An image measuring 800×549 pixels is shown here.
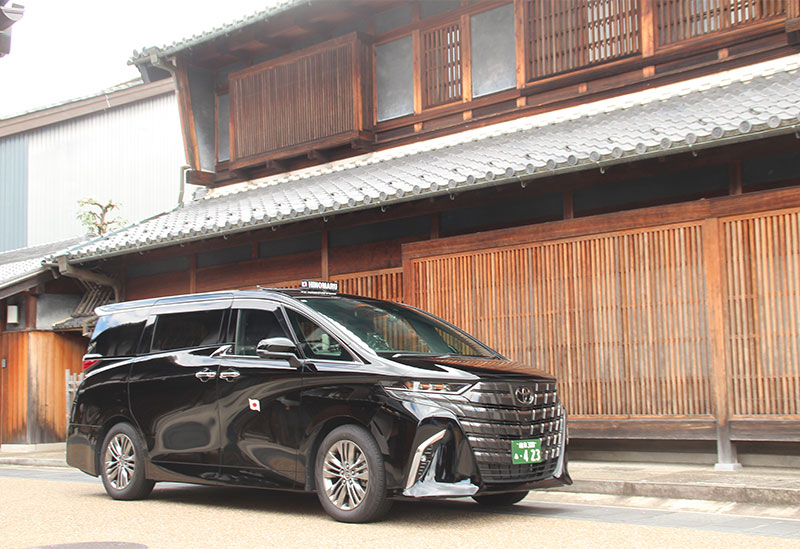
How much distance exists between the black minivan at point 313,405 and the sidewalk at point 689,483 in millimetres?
803

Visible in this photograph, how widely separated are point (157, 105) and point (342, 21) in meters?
11.3

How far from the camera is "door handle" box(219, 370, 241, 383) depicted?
25.0 feet

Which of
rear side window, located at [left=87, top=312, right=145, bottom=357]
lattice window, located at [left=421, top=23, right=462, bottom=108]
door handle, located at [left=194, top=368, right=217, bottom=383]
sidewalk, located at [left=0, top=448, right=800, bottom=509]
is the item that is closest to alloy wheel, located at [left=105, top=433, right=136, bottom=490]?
rear side window, located at [left=87, top=312, right=145, bottom=357]

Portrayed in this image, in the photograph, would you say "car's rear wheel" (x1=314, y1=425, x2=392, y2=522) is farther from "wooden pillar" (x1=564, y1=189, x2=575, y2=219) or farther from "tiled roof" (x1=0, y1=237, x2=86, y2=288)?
"tiled roof" (x1=0, y1=237, x2=86, y2=288)

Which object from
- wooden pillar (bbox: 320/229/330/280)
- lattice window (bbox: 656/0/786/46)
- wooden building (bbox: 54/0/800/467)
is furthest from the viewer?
wooden pillar (bbox: 320/229/330/280)

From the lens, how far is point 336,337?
709cm

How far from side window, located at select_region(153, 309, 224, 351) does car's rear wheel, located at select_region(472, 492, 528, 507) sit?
2815 millimetres

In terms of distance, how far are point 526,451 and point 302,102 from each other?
9892 millimetres

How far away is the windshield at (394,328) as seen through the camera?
7229 millimetres

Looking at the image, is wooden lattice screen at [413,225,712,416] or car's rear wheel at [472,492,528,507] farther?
wooden lattice screen at [413,225,712,416]

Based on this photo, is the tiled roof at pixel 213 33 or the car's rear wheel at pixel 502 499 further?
the tiled roof at pixel 213 33

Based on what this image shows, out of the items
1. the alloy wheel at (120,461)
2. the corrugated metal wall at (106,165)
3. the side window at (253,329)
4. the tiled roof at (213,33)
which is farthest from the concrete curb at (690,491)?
the corrugated metal wall at (106,165)

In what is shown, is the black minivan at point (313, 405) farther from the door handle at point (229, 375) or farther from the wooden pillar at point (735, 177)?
the wooden pillar at point (735, 177)

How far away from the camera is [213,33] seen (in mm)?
15289
